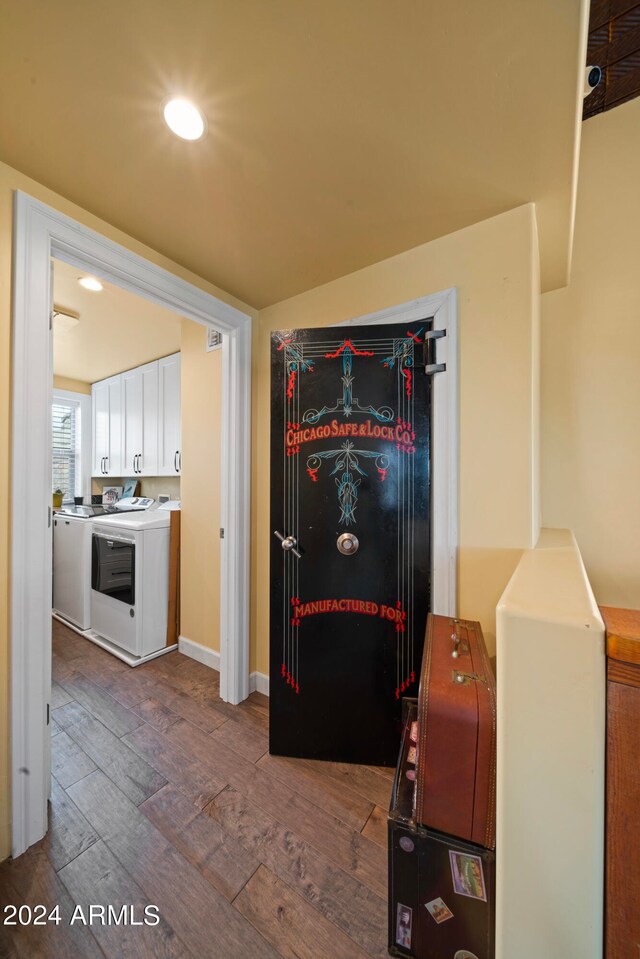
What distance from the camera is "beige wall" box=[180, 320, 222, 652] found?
92.4 inches

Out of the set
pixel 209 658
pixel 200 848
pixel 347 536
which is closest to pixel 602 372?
pixel 347 536

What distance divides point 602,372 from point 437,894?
85.2 inches

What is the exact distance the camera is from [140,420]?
3.42 m

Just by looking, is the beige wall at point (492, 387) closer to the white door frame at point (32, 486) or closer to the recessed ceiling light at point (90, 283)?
the white door frame at point (32, 486)

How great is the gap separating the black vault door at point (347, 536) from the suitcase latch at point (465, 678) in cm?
49

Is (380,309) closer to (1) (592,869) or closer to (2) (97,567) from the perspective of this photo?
(1) (592,869)

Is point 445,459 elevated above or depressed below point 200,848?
above

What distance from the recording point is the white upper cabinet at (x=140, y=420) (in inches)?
128

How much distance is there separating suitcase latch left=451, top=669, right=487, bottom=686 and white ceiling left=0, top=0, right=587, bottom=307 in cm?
166

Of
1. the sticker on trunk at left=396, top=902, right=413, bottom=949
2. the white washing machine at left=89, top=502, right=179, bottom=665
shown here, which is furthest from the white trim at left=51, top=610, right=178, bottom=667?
the sticker on trunk at left=396, top=902, right=413, bottom=949

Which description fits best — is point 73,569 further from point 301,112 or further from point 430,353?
point 301,112

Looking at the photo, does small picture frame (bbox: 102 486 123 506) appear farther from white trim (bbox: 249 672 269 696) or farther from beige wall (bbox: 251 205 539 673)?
beige wall (bbox: 251 205 539 673)

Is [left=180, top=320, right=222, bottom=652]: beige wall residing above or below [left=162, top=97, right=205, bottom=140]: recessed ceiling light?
below

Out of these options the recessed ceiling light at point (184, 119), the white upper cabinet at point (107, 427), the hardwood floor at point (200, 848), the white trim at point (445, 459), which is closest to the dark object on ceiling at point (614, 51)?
the white trim at point (445, 459)
